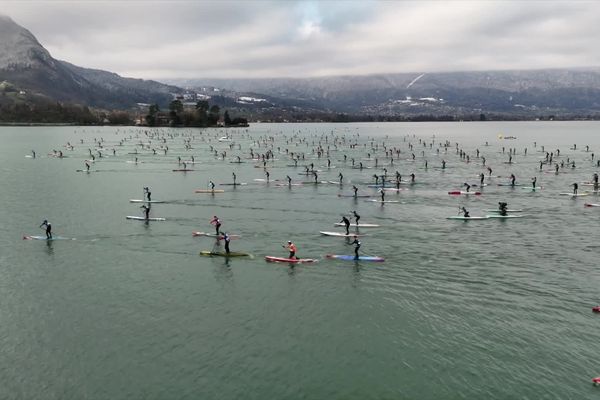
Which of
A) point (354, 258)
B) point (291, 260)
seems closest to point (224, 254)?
point (291, 260)

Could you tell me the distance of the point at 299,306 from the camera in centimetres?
3856

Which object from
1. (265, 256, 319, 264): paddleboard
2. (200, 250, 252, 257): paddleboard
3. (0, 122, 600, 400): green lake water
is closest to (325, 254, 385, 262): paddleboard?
(0, 122, 600, 400): green lake water

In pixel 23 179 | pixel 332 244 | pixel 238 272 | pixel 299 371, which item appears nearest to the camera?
pixel 299 371

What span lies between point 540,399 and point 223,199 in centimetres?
6411

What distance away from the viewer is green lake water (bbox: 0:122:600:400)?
28312mm

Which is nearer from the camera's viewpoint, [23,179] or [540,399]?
[540,399]

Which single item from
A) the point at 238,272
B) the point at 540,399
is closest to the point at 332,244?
the point at 238,272

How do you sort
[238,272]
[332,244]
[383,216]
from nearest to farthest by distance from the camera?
[238,272] < [332,244] < [383,216]

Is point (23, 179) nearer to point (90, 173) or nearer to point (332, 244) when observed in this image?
point (90, 173)

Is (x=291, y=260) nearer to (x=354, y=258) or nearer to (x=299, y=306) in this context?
(x=354, y=258)

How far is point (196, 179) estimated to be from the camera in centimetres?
11069

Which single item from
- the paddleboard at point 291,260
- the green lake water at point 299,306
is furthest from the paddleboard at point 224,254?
the paddleboard at point 291,260

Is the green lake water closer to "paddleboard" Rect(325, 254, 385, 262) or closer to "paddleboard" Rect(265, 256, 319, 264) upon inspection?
"paddleboard" Rect(325, 254, 385, 262)

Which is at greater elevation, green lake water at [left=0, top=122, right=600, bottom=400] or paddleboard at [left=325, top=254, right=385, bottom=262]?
paddleboard at [left=325, top=254, right=385, bottom=262]
